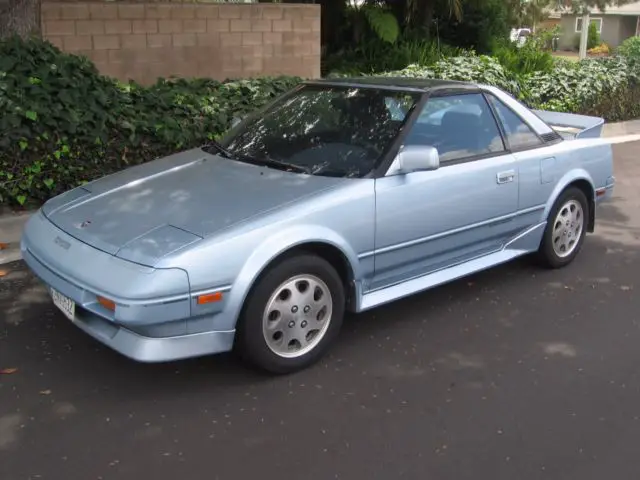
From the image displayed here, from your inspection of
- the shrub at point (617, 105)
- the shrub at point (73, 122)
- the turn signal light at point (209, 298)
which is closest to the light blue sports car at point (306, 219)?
the turn signal light at point (209, 298)

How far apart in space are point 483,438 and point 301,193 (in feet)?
5.31

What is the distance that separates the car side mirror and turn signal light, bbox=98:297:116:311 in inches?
73.8

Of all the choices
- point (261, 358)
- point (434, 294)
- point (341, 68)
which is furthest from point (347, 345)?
point (341, 68)

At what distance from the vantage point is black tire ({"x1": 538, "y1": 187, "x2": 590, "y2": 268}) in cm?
574

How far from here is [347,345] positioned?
454cm

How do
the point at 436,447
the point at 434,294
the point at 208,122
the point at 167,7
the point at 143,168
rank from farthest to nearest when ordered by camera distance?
1. the point at 167,7
2. the point at 208,122
3. the point at 434,294
4. the point at 143,168
5. the point at 436,447

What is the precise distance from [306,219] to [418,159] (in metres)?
0.83

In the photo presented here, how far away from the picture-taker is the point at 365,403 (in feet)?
12.6

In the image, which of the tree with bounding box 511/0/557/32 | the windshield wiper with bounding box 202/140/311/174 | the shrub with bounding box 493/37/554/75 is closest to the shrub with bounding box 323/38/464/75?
the shrub with bounding box 493/37/554/75

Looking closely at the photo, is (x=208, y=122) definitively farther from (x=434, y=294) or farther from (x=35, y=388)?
(x=35, y=388)

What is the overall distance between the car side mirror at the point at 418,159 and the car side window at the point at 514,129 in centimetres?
115

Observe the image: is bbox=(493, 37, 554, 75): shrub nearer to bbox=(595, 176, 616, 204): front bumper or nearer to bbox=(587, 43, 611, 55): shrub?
bbox=(595, 176, 616, 204): front bumper

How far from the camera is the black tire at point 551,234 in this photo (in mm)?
5738

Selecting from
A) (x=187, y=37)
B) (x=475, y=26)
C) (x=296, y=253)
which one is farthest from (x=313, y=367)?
(x=475, y=26)
